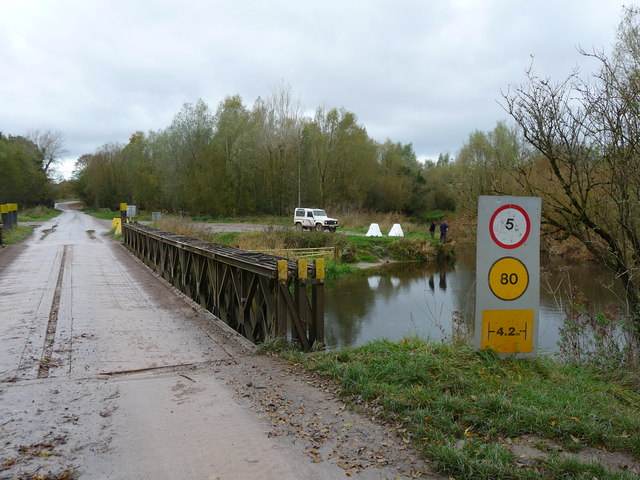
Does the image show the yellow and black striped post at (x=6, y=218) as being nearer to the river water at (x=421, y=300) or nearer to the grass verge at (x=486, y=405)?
the river water at (x=421, y=300)

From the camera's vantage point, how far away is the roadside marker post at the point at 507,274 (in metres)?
5.28

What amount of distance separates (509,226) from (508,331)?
3.73 ft

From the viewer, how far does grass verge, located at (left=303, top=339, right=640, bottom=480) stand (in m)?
3.29

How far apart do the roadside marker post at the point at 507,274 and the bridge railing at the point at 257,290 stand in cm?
200

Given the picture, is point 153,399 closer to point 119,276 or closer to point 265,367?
point 265,367

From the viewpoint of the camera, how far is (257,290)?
7539 millimetres

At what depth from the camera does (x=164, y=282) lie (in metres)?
13.5

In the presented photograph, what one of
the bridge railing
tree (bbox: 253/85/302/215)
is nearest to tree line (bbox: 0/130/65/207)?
tree (bbox: 253/85/302/215)

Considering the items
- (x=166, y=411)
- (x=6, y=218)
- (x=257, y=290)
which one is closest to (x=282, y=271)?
(x=257, y=290)

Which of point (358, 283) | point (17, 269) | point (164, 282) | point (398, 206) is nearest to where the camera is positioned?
point (164, 282)

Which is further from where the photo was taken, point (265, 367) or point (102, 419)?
point (265, 367)

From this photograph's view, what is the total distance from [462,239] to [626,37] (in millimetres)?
27153

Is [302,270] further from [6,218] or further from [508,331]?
[6,218]

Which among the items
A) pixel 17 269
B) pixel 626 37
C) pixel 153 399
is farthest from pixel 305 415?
pixel 17 269
